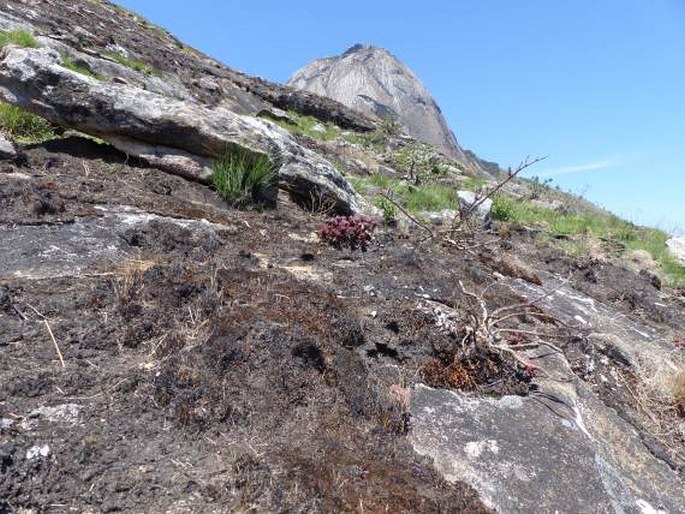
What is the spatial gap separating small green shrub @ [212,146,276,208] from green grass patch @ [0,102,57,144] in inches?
74.1

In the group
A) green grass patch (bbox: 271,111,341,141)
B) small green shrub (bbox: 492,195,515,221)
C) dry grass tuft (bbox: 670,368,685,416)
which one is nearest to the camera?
dry grass tuft (bbox: 670,368,685,416)

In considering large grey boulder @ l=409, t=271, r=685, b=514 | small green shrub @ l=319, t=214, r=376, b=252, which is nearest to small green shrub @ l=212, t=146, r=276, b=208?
small green shrub @ l=319, t=214, r=376, b=252

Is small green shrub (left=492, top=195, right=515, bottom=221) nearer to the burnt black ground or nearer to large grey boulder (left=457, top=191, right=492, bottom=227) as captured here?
large grey boulder (left=457, top=191, right=492, bottom=227)

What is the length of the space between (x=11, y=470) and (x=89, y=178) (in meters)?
3.71

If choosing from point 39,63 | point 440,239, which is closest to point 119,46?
point 39,63

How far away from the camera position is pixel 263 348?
119 inches

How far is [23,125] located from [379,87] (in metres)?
44.5

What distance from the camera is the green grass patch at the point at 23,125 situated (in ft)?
19.1

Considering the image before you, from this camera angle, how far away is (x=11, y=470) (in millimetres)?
2043

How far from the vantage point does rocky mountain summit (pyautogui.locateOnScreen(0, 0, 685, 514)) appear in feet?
7.51

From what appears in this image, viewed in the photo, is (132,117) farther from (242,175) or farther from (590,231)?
(590,231)

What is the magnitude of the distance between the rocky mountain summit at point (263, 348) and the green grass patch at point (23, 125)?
0.8 inches

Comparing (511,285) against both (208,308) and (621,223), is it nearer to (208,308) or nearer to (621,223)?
(208,308)

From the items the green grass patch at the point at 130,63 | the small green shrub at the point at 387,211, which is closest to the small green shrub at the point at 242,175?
the small green shrub at the point at 387,211
